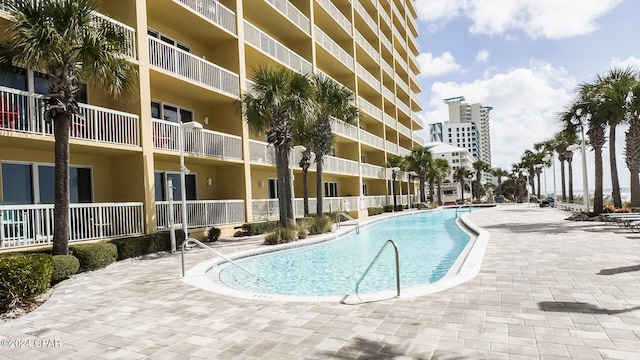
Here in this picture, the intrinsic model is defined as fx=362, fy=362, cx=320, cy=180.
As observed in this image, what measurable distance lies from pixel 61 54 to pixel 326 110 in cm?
1221

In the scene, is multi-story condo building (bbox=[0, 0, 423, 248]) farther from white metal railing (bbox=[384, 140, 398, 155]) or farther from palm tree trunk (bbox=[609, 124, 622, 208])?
palm tree trunk (bbox=[609, 124, 622, 208])

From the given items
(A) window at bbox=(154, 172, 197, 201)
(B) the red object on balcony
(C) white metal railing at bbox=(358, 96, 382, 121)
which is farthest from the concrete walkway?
(C) white metal railing at bbox=(358, 96, 382, 121)

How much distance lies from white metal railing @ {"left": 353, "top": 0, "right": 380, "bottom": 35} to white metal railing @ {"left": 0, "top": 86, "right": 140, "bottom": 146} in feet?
86.4

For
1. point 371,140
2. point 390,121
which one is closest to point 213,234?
point 371,140

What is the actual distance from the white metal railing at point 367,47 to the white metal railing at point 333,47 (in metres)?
3.44

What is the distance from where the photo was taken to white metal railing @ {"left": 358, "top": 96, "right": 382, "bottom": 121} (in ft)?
100

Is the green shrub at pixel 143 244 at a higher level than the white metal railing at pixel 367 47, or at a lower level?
lower

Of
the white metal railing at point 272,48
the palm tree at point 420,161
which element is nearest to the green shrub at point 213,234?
the white metal railing at point 272,48

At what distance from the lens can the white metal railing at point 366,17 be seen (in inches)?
1300

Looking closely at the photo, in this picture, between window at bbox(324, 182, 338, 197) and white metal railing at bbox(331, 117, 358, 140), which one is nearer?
white metal railing at bbox(331, 117, 358, 140)

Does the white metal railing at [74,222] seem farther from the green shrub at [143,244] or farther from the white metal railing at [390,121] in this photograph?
the white metal railing at [390,121]

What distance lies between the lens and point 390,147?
3819 cm

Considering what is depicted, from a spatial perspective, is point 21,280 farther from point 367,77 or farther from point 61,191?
point 367,77

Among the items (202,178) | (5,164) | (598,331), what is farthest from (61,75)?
(598,331)
